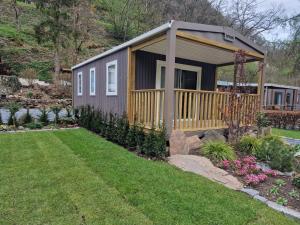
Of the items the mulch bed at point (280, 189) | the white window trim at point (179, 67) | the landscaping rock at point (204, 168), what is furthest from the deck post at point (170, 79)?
the white window trim at point (179, 67)

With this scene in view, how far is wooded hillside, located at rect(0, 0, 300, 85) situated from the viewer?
19016 mm

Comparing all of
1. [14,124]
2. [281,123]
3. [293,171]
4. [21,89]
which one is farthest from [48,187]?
[21,89]

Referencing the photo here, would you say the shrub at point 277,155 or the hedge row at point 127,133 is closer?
the shrub at point 277,155

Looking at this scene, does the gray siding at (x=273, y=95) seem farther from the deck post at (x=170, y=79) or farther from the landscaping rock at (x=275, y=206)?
the landscaping rock at (x=275, y=206)

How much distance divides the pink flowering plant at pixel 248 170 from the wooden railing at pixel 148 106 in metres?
1.83

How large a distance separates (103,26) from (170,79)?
2890 cm

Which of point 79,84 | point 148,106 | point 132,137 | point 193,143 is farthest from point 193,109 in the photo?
point 79,84

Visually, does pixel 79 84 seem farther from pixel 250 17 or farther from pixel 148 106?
pixel 250 17

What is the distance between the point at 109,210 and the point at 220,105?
15.3ft

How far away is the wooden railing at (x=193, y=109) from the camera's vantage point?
5719 mm

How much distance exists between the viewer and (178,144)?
525cm

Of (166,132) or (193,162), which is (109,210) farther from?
(166,132)

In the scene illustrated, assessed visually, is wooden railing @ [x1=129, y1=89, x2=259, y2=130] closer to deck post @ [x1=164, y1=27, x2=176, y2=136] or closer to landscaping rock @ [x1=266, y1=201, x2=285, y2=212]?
deck post @ [x1=164, y1=27, x2=176, y2=136]

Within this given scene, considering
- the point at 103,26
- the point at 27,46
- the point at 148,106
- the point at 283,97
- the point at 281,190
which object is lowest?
the point at 281,190
